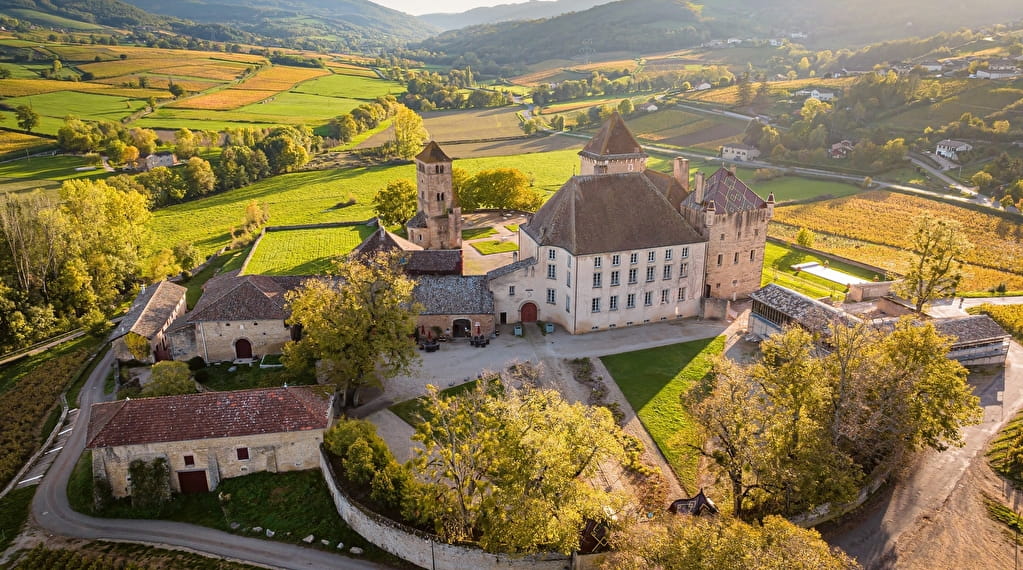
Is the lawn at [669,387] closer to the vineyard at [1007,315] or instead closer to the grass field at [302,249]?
the vineyard at [1007,315]

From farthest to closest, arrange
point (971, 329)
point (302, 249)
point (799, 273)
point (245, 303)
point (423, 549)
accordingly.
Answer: point (302, 249), point (799, 273), point (245, 303), point (971, 329), point (423, 549)

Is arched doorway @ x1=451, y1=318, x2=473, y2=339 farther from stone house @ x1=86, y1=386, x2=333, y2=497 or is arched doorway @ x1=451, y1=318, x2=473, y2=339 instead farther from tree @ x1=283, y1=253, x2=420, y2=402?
stone house @ x1=86, y1=386, x2=333, y2=497

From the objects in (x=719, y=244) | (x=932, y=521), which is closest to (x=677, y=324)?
(x=719, y=244)

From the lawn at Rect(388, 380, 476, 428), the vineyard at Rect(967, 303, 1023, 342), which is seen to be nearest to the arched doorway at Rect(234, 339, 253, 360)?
the lawn at Rect(388, 380, 476, 428)

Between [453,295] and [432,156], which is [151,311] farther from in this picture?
[432,156]

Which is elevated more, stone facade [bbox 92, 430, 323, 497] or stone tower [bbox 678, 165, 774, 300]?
stone tower [bbox 678, 165, 774, 300]

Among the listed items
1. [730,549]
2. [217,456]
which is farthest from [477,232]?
[730,549]
